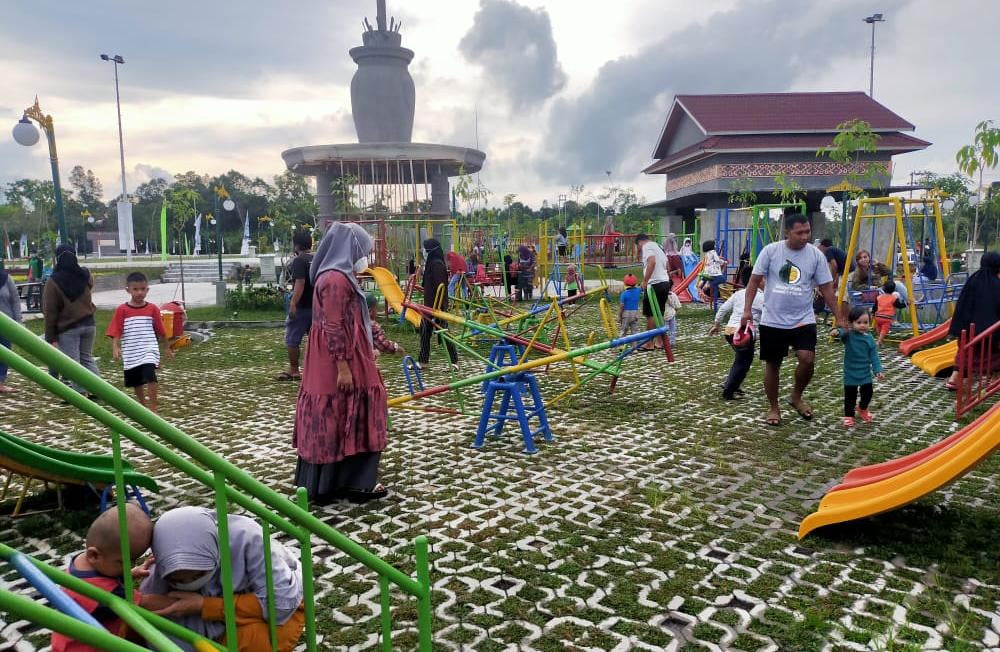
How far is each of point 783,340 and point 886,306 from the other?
5146 mm

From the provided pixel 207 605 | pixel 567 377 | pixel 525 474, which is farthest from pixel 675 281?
pixel 207 605

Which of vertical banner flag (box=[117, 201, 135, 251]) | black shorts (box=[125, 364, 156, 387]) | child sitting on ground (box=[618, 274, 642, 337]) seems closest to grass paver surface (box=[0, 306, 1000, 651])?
black shorts (box=[125, 364, 156, 387])

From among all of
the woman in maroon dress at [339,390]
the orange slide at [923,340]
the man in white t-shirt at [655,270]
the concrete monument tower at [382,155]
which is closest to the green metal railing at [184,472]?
the woman in maroon dress at [339,390]

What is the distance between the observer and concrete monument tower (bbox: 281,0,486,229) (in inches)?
1054

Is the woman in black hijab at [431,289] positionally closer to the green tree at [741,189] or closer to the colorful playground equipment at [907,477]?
the colorful playground equipment at [907,477]

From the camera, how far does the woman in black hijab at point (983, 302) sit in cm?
623

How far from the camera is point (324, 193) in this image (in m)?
28.6

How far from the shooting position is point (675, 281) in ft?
51.9

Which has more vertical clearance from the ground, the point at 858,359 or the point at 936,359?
the point at 858,359

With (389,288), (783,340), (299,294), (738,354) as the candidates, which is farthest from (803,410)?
(389,288)

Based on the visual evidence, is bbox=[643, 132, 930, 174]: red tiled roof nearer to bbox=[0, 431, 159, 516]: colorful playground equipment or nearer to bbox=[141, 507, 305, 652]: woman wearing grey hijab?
bbox=[0, 431, 159, 516]: colorful playground equipment

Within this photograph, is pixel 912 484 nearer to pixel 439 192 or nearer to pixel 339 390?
pixel 339 390

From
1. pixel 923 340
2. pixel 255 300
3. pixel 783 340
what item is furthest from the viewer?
pixel 255 300

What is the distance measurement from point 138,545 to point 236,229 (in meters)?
69.5
